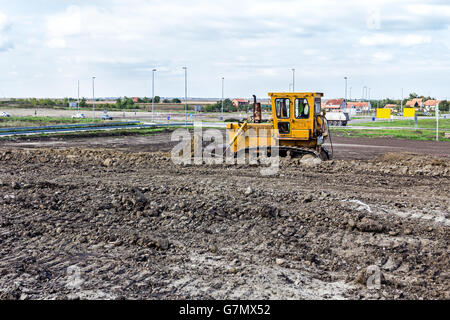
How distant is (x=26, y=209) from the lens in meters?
10.9

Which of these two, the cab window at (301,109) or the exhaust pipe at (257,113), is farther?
the exhaust pipe at (257,113)

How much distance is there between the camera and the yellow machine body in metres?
17.6

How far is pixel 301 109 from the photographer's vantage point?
58.2 ft

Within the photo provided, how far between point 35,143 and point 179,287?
2525 cm

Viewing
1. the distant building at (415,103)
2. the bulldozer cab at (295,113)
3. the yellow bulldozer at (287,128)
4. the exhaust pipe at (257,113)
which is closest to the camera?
the bulldozer cab at (295,113)

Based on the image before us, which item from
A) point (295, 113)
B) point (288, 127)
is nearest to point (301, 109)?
point (295, 113)

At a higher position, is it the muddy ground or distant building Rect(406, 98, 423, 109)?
distant building Rect(406, 98, 423, 109)

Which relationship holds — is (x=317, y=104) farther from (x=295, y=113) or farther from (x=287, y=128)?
(x=287, y=128)

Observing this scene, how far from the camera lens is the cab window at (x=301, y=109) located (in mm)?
17578

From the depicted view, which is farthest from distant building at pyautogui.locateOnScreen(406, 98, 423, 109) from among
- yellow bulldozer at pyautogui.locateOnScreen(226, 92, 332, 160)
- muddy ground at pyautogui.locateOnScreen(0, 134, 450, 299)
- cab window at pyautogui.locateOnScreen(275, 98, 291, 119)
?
muddy ground at pyautogui.locateOnScreen(0, 134, 450, 299)

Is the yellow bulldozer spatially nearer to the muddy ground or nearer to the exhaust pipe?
the exhaust pipe

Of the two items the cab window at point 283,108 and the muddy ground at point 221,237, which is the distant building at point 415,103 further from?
the muddy ground at point 221,237

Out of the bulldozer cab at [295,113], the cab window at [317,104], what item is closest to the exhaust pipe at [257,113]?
the bulldozer cab at [295,113]
